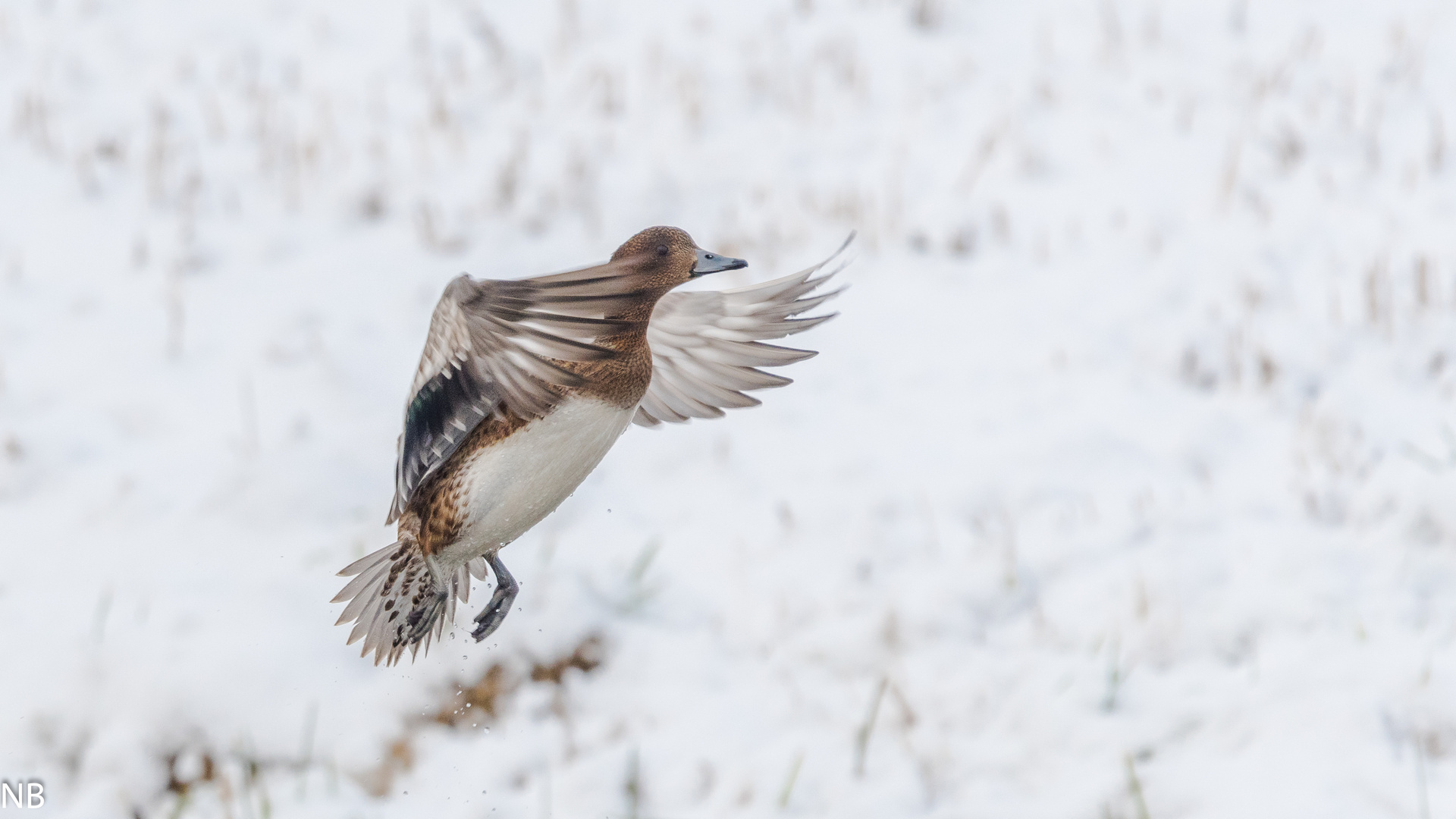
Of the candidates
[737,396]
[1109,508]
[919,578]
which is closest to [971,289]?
[1109,508]

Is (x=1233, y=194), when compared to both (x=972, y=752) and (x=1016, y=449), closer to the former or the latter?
(x=1016, y=449)

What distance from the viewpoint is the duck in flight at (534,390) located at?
3.38 ft

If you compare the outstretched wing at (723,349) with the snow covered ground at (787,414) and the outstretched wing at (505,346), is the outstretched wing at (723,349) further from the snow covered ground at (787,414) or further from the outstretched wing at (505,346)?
the snow covered ground at (787,414)

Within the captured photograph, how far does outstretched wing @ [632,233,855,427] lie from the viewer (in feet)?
4.09

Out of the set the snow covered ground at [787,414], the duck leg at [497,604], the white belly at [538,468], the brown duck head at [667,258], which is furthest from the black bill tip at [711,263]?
the snow covered ground at [787,414]

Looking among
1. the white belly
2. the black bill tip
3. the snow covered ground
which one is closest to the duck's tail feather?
the white belly

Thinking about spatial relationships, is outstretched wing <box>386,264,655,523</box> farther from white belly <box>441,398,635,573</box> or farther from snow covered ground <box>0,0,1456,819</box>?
snow covered ground <box>0,0,1456,819</box>

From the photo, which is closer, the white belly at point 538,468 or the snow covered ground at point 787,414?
the white belly at point 538,468

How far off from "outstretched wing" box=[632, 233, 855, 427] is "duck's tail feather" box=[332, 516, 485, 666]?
0.84 ft

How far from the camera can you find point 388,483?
116 inches

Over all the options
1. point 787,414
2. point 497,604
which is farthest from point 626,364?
point 787,414

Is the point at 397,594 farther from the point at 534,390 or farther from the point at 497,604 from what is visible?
the point at 534,390

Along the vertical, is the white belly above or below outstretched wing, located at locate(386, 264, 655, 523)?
below

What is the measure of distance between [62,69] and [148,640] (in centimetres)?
328
